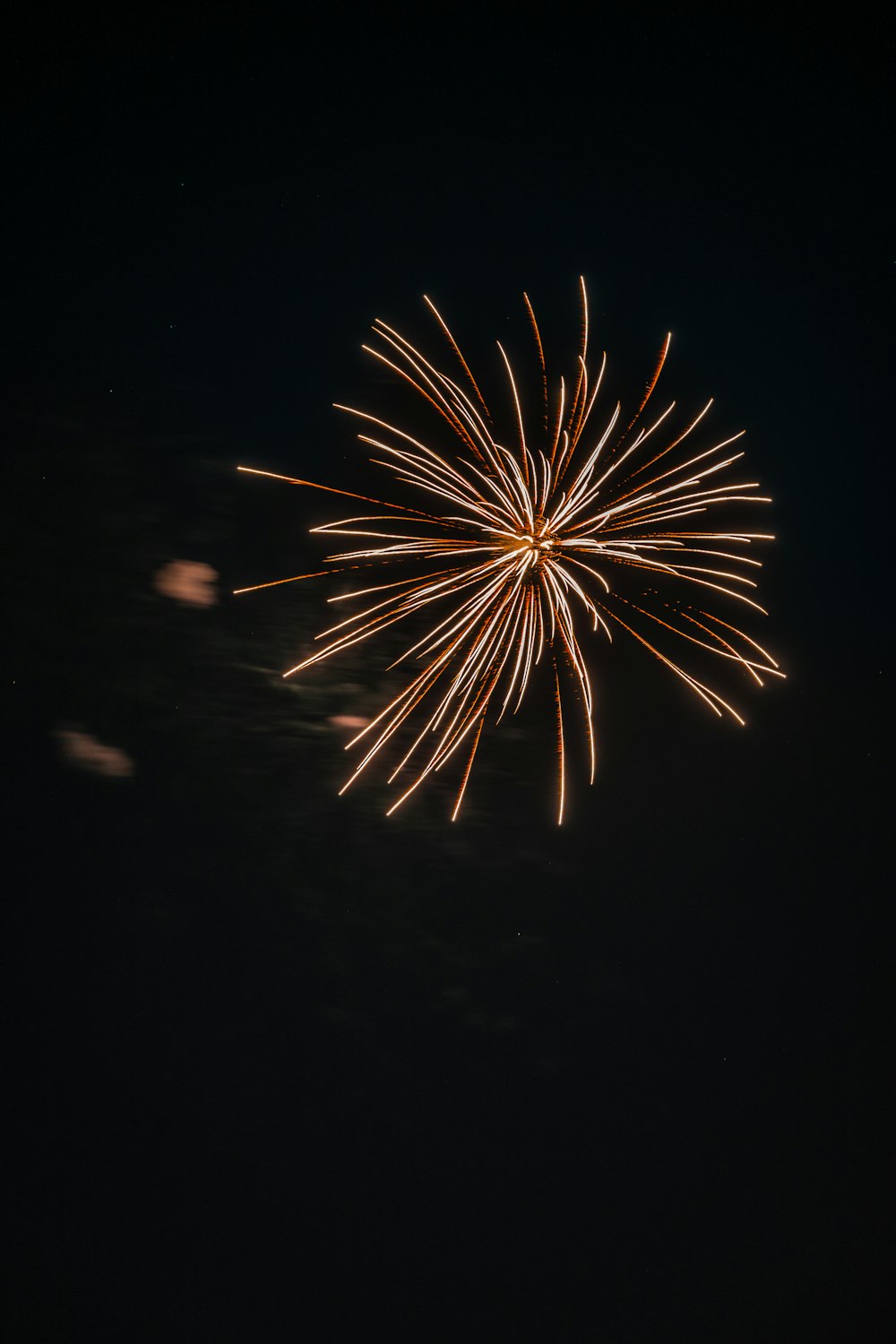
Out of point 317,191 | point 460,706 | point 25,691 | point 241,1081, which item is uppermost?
point 317,191

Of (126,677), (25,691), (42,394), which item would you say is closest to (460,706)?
(126,677)

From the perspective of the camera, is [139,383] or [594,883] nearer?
[139,383]

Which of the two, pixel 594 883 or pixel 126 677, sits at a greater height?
pixel 126 677

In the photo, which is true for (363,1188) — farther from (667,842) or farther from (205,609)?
(205,609)

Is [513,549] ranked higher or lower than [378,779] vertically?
higher
